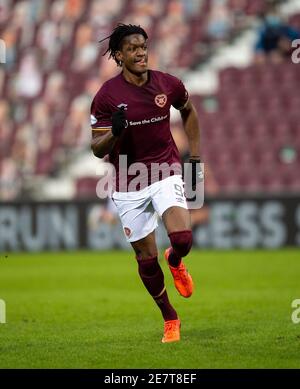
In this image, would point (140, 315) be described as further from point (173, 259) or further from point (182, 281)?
point (173, 259)

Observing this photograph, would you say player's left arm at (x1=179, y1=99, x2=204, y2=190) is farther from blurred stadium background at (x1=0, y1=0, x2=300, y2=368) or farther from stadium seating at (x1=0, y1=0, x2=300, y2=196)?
stadium seating at (x1=0, y1=0, x2=300, y2=196)

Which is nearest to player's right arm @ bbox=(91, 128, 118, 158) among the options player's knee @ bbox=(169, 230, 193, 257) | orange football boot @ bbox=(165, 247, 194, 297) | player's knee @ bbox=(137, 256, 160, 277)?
player's knee @ bbox=(169, 230, 193, 257)

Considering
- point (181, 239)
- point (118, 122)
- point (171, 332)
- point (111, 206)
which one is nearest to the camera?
point (118, 122)

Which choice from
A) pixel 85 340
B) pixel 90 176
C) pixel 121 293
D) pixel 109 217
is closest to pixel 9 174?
pixel 90 176

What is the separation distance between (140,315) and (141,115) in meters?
2.81

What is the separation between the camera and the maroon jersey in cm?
816

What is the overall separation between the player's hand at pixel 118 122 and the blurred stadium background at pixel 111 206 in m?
1.66

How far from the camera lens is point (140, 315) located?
33.8ft

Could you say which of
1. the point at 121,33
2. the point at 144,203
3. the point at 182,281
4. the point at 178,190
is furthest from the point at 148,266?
the point at 121,33

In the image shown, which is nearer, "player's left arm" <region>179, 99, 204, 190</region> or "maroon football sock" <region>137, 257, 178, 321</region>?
"maroon football sock" <region>137, 257, 178, 321</region>

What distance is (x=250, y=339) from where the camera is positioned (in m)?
8.19

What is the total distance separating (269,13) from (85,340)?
12.8 m

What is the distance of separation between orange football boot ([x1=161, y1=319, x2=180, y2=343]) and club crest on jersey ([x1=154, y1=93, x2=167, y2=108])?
68.9 inches
